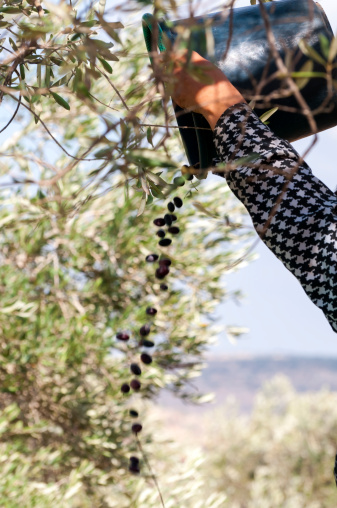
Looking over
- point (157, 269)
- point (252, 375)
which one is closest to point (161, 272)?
point (157, 269)

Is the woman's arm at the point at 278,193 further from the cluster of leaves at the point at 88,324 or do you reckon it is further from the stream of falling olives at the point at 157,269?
the cluster of leaves at the point at 88,324

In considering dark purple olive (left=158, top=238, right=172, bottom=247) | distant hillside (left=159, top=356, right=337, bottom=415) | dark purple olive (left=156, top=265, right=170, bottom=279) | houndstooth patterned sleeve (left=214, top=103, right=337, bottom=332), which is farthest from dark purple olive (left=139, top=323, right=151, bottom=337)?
distant hillside (left=159, top=356, right=337, bottom=415)

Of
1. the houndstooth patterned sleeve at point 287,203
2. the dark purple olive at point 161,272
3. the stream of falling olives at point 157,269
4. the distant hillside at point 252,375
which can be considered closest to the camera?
the houndstooth patterned sleeve at point 287,203

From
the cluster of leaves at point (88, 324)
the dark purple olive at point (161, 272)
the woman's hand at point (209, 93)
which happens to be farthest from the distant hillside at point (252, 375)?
the woman's hand at point (209, 93)

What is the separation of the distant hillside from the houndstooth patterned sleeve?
63431 mm

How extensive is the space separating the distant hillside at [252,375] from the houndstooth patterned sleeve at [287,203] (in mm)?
63431

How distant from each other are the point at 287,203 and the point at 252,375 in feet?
247

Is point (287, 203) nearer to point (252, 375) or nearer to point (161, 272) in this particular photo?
point (161, 272)

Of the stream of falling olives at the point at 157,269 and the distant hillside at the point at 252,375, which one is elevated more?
the stream of falling olives at the point at 157,269

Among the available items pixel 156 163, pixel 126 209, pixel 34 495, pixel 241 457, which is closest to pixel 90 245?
pixel 126 209

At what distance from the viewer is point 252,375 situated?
74.9 meters

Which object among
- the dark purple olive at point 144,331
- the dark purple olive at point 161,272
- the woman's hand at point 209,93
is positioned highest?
the woman's hand at point 209,93

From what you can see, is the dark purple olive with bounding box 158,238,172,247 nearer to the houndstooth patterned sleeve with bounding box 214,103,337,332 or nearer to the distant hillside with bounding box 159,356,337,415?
the houndstooth patterned sleeve with bounding box 214,103,337,332

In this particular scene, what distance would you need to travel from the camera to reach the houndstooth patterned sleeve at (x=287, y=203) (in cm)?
105
